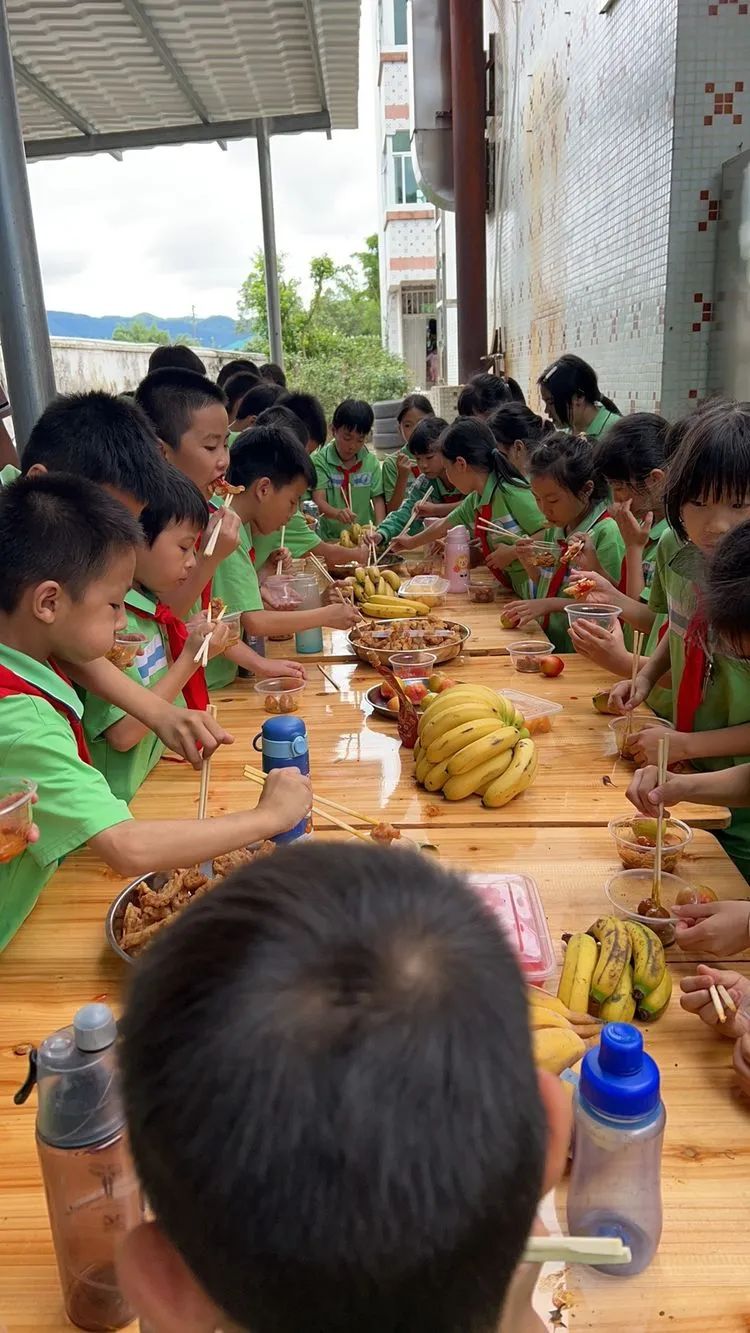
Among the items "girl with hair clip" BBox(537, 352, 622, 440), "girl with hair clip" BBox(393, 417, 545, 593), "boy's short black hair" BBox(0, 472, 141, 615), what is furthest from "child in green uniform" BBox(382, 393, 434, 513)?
"boy's short black hair" BBox(0, 472, 141, 615)

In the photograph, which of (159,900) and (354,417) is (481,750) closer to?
(159,900)

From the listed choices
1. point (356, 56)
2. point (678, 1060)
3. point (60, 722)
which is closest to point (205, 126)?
point (356, 56)

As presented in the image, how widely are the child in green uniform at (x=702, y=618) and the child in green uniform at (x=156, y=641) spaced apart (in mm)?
1277

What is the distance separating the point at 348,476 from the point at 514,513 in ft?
7.25

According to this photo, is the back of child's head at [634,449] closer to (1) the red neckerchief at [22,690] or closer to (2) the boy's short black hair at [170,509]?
(2) the boy's short black hair at [170,509]

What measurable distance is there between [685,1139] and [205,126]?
8901 mm

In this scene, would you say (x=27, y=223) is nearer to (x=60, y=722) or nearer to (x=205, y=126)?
(x=60, y=722)

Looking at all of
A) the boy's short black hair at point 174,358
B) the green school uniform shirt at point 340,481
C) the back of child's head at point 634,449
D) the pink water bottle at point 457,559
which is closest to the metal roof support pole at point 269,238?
the green school uniform shirt at point 340,481

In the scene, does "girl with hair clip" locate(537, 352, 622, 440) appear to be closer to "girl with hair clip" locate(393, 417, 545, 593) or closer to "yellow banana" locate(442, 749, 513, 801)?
"girl with hair clip" locate(393, 417, 545, 593)

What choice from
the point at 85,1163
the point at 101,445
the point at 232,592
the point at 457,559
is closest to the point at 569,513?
the point at 457,559

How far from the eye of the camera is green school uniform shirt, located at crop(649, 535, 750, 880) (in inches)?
85.6

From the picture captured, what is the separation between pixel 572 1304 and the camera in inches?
36.7

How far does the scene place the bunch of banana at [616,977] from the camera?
1.35 m

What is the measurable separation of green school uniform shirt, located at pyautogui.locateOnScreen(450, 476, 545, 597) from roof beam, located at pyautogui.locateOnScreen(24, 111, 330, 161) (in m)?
5.03
